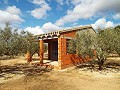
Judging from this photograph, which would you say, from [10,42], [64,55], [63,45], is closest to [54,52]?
[64,55]

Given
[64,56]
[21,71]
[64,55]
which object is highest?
[64,55]

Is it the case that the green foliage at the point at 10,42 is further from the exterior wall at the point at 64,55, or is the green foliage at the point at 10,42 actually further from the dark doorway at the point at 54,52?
the dark doorway at the point at 54,52

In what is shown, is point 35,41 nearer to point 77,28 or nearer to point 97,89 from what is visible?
point 77,28

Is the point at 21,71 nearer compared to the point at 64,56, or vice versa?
the point at 21,71

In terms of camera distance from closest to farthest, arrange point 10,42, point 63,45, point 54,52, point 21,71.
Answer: point 10,42
point 21,71
point 63,45
point 54,52

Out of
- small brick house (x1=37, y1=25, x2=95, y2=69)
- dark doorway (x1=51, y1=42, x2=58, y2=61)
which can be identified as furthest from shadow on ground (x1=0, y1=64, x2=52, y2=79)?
dark doorway (x1=51, y1=42, x2=58, y2=61)

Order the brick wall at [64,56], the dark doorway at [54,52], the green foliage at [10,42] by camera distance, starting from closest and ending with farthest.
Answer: the green foliage at [10,42], the brick wall at [64,56], the dark doorway at [54,52]

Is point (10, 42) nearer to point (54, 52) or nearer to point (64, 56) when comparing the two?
point (64, 56)

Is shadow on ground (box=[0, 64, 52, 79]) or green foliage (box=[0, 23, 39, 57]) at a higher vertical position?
green foliage (box=[0, 23, 39, 57])

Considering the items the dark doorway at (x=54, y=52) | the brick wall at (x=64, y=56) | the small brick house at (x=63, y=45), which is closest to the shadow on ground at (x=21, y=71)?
the brick wall at (x=64, y=56)

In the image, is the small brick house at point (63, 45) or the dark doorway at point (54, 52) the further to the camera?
the dark doorway at point (54, 52)

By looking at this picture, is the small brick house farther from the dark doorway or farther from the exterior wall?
the dark doorway

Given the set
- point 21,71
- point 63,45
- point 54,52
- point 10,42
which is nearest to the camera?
point 10,42

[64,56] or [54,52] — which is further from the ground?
[54,52]
